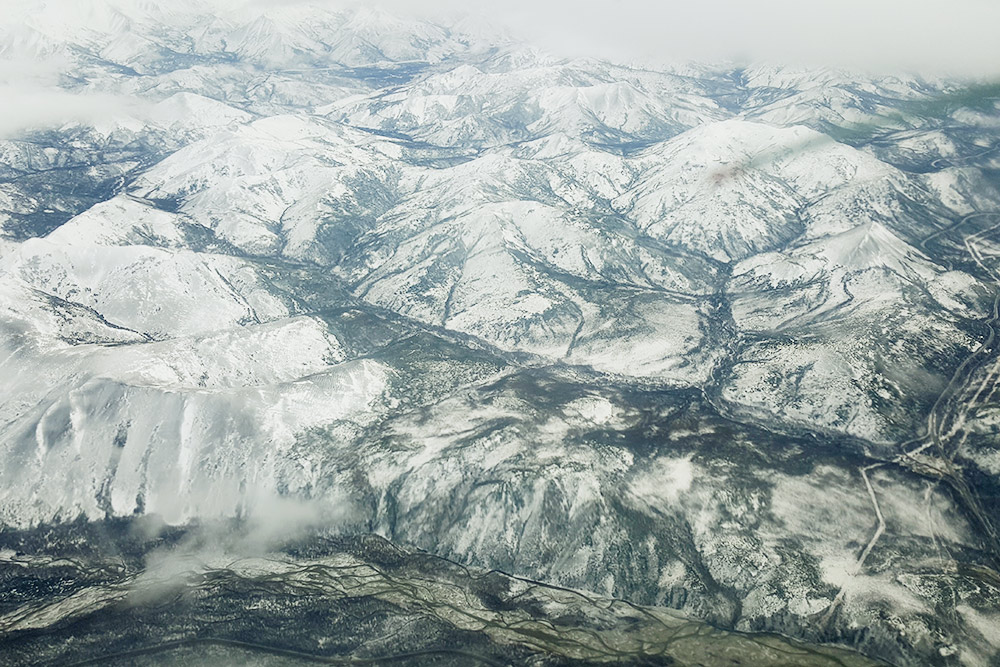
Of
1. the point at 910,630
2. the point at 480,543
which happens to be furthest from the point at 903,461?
the point at 480,543

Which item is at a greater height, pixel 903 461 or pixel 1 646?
pixel 903 461

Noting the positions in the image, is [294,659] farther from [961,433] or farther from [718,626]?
[961,433]

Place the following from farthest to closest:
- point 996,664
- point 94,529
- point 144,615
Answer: point 94,529 < point 144,615 < point 996,664

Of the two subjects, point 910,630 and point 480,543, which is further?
point 480,543

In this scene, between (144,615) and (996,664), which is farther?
(144,615)

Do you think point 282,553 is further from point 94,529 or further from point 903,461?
point 903,461

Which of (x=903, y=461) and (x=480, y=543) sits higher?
(x=903, y=461)

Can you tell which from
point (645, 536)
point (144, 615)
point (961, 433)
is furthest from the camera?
point (961, 433)

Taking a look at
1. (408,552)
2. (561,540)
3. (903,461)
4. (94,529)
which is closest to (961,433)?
(903,461)

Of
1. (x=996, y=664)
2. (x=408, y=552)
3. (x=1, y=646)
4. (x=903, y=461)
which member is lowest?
(x=1, y=646)
